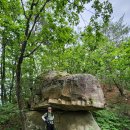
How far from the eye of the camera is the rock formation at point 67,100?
14.2 m

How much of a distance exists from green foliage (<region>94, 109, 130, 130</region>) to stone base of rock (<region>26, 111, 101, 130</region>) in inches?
46.8

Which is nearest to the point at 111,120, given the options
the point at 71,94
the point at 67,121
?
the point at 67,121

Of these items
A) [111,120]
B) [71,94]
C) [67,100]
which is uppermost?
[71,94]

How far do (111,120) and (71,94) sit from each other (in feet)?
13.6

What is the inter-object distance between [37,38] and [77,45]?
7.66 m

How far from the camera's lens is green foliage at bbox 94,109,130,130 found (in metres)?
16.0

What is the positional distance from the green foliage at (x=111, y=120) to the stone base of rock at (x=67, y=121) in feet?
3.90

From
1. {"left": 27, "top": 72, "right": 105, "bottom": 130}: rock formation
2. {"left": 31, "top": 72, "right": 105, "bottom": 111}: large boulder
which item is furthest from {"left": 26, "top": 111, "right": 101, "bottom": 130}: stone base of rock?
{"left": 31, "top": 72, "right": 105, "bottom": 111}: large boulder

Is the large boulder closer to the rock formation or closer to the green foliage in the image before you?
the rock formation

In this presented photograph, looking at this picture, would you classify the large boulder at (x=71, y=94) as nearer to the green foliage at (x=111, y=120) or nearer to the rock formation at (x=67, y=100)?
the rock formation at (x=67, y=100)

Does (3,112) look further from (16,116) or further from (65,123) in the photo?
(65,123)

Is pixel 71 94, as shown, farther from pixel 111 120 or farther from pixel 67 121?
pixel 111 120

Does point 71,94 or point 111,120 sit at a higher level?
point 71,94

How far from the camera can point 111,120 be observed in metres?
17.0
